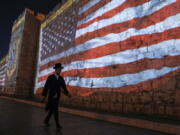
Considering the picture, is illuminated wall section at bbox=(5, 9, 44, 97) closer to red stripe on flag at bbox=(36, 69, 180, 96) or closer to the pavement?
red stripe on flag at bbox=(36, 69, 180, 96)

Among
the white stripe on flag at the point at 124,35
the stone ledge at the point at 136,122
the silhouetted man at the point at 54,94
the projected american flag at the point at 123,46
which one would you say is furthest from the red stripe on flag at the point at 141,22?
the silhouetted man at the point at 54,94

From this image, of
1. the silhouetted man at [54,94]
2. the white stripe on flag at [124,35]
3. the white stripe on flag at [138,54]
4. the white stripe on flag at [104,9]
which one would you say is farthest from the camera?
the white stripe on flag at [104,9]

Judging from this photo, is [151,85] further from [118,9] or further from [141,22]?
[118,9]

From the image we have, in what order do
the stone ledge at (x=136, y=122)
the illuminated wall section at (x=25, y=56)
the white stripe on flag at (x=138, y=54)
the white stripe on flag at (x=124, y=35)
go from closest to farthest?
the stone ledge at (x=136, y=122) < the white stripe on flag at (x=138, y=54) < the white stripe on flag at (x=124, y=35) < the illuminated wall section at (x=25, y=56)

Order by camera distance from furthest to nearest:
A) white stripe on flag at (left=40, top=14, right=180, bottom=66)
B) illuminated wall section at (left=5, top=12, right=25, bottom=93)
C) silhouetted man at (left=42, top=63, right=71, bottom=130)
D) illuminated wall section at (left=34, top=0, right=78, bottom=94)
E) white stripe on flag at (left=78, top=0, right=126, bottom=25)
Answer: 1. illuminated wall section at (left=5, top=12, right=25, bottom=93)
2. illuminated wall section at (left=34, top=0, right=78, bottom=94)
3. white stripe on flag at (left=78, top=0, right=126, bottom=25)
4. white stripe on flag at (left=40, top=14, right=180, bottom=66)
5. silhouetted man at (left=42, top=63, right=71, bottom=130)

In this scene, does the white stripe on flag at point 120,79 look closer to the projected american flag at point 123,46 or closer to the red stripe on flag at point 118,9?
the projected american flag at point 123,46

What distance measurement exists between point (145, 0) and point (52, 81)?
4.08m

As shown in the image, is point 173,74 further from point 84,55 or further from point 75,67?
point 75,67

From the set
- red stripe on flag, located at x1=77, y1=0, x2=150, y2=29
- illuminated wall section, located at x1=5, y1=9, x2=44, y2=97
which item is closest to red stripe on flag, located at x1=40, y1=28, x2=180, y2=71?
red stripe on flag, located at x1=77, y1=0, x2=150, y2=29

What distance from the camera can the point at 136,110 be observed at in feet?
18.8

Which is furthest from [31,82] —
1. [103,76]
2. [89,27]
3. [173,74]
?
[173,74]

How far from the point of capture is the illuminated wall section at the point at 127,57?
205 inches

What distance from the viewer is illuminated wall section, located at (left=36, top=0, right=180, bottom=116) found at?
17.0ft

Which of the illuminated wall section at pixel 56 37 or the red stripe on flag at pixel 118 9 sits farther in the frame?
the illuminated wall section at pixel 56 37
